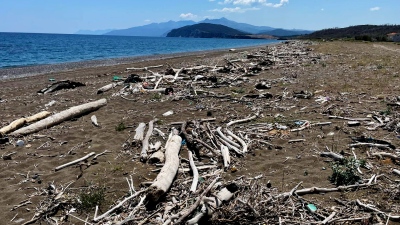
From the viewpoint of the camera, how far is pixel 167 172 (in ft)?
19.4

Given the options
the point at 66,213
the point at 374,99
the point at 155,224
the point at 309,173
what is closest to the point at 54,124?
the point at 66,213

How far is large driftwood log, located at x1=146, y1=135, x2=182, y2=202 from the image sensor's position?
5.16 m

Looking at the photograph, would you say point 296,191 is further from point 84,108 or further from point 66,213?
point 84,108

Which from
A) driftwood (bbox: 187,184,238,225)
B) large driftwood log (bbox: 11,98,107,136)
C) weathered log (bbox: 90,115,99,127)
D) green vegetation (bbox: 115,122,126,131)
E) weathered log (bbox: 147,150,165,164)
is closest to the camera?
driftwood (bbox: 187,184,238,225)

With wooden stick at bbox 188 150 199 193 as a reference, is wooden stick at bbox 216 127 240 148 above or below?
above

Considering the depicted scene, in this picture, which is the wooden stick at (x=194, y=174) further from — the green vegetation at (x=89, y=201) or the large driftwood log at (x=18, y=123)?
the large driftwood log at (x=18, y=123)

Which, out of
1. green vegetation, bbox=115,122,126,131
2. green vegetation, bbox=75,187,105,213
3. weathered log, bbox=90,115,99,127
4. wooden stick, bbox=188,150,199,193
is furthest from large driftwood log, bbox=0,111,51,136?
wooden stick, bbox=188,150,199,193

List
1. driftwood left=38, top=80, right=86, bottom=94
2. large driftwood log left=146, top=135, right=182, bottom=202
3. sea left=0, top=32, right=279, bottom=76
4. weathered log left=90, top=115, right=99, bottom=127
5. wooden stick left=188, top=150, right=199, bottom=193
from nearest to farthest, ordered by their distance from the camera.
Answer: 1. large driftwood log left=146, top=135, right=182, bottom=202
2. wooden stick left=188, top=150, right=199, bottom=193
3. weathered log left=90, top=115, right=99, bottom=127
4. driftwood left=38, top=80, right=86, bottom=94
5. sea left=0, top=32, right=279, bottom=76

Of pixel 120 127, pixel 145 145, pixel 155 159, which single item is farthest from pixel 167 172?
pixel 120 127

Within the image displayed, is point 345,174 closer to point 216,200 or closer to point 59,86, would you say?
point 216,200

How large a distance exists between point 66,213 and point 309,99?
9772 mm

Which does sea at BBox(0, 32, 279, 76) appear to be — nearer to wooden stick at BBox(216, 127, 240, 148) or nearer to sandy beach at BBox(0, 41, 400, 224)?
sandy beach at BBox(0, 41, 400, 224)

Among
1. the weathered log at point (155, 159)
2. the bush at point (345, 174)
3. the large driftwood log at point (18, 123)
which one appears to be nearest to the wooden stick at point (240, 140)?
the weathered log at point (155, 159)

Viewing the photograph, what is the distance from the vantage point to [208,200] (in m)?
4.74
